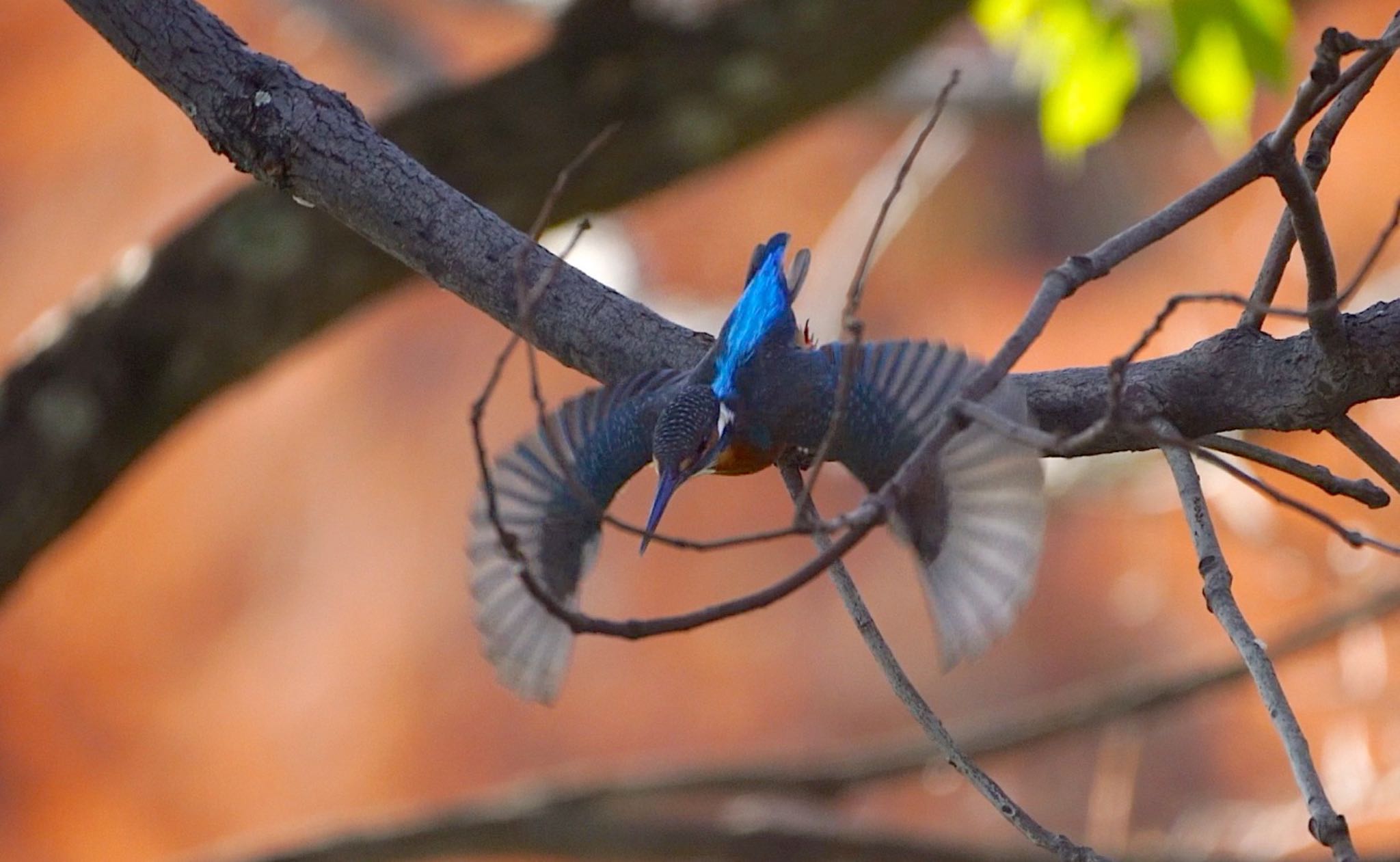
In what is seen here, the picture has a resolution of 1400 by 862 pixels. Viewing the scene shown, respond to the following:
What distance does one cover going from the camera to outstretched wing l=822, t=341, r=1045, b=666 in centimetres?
124

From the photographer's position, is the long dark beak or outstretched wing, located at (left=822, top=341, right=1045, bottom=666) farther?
the long dark beak

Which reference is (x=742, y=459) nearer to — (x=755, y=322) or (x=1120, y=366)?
(x=755, y=322)

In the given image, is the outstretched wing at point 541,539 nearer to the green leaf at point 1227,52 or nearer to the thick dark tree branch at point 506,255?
the thick dark tree branch at point 506,255

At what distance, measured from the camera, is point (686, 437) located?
54.0 inches

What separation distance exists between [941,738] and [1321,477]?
35 centimetres

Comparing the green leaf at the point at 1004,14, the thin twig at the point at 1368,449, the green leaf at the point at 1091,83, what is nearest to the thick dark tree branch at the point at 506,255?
the thin twig at the point at 1368,449

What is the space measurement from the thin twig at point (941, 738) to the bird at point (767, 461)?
0.31 feet

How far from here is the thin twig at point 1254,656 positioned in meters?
0.98

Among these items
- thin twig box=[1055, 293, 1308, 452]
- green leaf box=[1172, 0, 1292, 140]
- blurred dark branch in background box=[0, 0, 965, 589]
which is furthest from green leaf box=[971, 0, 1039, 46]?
thin twig box=[1055, 293, 1308, 452]

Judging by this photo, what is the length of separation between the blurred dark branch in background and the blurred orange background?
4.29 m

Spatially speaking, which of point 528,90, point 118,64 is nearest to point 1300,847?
point 528,90

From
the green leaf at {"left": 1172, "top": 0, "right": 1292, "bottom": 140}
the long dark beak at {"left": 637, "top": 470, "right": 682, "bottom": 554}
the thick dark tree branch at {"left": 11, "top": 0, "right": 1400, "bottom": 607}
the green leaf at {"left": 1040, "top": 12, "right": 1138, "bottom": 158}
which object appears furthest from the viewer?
the green leaf at {"left": 1040, "top": 12, "right": 1138, "bottom": 158}

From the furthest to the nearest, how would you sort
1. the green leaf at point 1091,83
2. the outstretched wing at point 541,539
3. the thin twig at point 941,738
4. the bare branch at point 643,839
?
the bare branch at point 643,839 < the green leaf at point 1091,83 < the outstretched wing at point 541,539 < the thin twig at point 941,738

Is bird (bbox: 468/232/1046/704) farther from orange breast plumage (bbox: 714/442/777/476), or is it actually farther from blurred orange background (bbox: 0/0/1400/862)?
blurred orange background (bbox: 0/0/1400/862)
